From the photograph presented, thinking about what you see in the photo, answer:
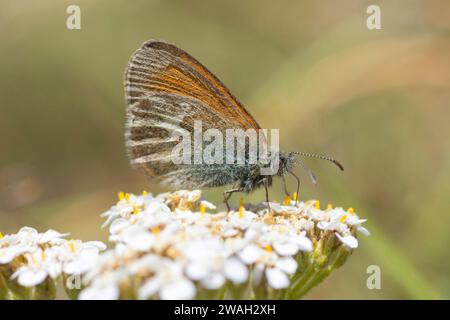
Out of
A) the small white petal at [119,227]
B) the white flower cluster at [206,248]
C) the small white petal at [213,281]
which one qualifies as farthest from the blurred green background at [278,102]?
the small white petal at [213,281]

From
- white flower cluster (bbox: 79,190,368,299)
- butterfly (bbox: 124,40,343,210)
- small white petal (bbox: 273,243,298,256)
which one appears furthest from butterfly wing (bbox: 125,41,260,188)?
small white petal (bbox: 273,243,298,256)

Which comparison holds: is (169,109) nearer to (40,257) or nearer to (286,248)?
(40,257)

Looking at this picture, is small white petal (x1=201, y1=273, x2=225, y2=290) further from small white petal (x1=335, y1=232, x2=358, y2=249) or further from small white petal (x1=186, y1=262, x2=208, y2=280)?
small white petal (x1=335, y1=232, x2=358, y2=249)

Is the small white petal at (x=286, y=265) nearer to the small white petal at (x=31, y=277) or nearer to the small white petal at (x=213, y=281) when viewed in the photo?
the small white petal at (x=213, y=281)

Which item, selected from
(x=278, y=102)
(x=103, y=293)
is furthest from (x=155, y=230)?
(x=278, y=102)
